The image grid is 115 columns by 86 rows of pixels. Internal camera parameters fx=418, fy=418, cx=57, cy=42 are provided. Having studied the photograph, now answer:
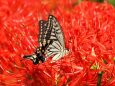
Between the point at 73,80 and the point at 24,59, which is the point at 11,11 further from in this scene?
the point at 73,80

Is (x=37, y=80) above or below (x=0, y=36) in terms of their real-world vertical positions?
below

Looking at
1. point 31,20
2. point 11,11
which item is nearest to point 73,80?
point 31,20

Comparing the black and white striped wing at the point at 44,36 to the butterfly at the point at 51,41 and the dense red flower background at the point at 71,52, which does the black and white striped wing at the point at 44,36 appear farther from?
the dense red flower background at the point at 71,52

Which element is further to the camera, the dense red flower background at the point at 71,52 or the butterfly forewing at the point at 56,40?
the butterfly forewing at the point at 56,40

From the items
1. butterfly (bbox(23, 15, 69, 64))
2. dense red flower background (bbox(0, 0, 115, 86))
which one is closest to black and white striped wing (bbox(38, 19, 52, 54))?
butterfly (bbox(23, 15, 69, 64))

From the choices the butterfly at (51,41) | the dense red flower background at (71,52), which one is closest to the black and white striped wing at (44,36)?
the butterfly at (51,41)
